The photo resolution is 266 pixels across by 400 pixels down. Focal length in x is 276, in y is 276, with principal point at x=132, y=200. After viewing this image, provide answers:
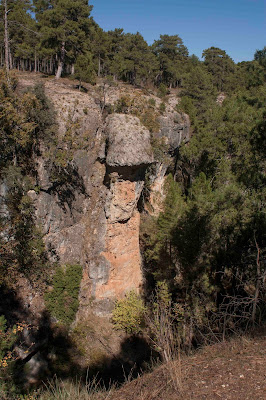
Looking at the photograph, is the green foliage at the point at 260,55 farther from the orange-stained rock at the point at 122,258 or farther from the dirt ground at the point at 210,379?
the dirt ground at the point at 210,379

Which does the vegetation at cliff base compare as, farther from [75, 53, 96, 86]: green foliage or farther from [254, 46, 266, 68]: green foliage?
[254, 46, 266, 68]: green foliage

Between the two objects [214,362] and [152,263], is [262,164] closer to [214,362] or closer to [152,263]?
[214,362]

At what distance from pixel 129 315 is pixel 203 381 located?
47.5 ft

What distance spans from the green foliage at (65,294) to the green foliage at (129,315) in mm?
2956

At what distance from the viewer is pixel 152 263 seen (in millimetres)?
21219

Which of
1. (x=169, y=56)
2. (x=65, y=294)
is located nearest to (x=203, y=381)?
(x=65, y=294)

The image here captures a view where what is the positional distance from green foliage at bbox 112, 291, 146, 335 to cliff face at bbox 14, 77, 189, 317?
758 mm

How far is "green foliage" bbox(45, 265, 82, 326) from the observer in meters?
16.9

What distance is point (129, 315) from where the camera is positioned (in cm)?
1864

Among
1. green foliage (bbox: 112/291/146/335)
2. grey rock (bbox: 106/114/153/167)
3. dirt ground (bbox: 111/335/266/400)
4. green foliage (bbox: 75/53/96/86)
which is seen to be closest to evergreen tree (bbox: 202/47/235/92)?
green foliage (bbox: 75/53/96/86)

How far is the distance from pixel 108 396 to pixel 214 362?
2.17 meters

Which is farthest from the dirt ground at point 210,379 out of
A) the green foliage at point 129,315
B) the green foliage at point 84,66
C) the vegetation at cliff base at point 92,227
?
the green foliage at point 84,66

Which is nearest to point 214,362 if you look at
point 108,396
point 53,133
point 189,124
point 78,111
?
point 108,396

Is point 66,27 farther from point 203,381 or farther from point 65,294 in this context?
point 203,381
